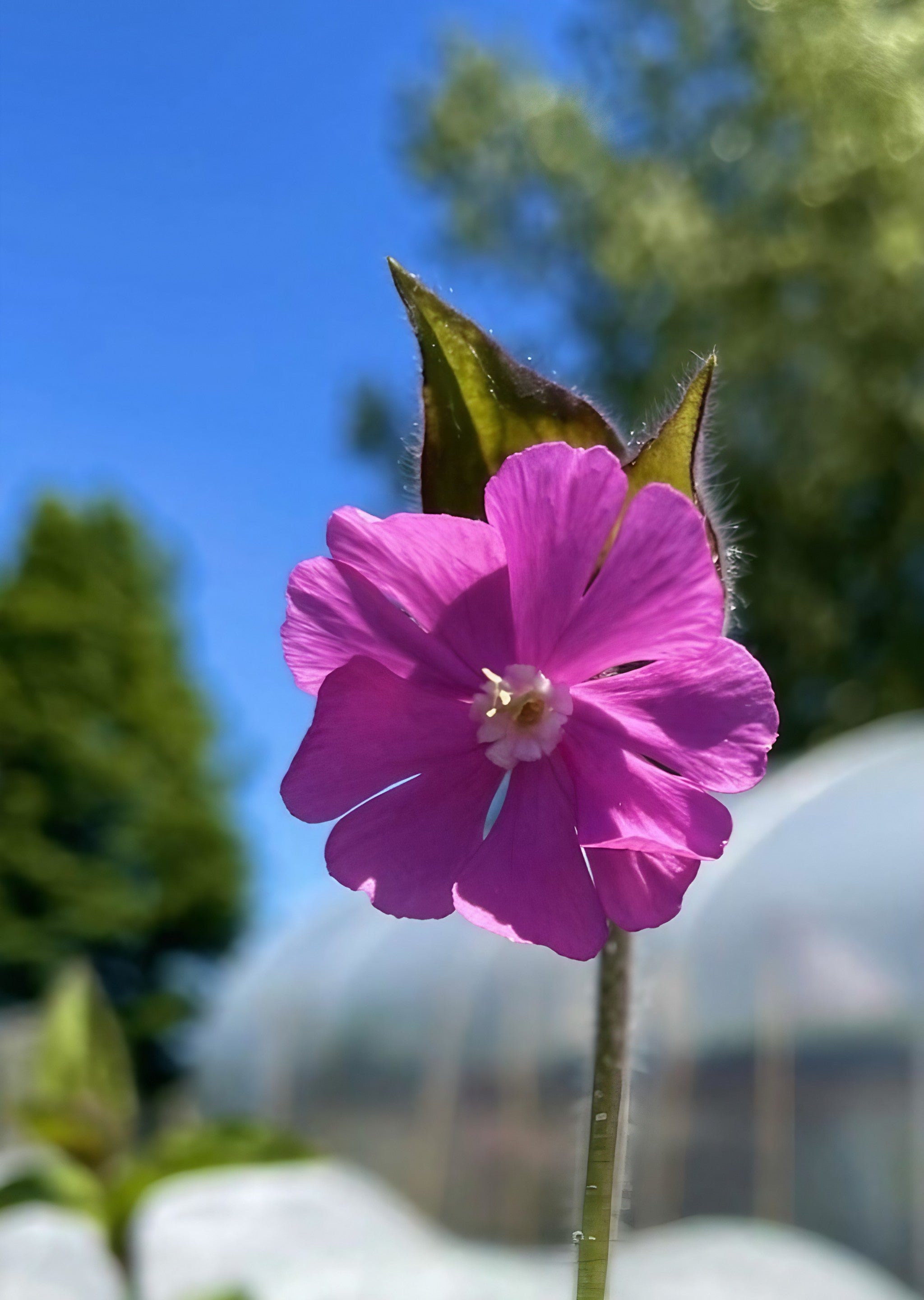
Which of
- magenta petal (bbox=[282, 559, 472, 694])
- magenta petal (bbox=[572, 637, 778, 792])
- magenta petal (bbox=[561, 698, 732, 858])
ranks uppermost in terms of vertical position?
magenta petal (bbox=[282, 559, 472, 694])

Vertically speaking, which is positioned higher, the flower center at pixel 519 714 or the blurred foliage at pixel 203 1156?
the flower center at pixel 519 714

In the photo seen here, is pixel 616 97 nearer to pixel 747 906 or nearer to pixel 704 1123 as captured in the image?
pixel 747 906

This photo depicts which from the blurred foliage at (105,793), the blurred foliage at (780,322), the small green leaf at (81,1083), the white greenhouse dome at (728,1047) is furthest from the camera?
the blurred foliage at (105,793)

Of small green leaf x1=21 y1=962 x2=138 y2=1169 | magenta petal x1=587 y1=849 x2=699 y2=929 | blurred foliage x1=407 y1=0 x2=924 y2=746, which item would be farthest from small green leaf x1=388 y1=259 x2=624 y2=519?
blurred foliage x1=407 y1=0 x2=924 y2=746

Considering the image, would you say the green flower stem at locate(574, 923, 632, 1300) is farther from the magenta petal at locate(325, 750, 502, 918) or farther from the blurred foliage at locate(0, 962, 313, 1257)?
the blurred foliage at locate(0, 962, 313, 1257)

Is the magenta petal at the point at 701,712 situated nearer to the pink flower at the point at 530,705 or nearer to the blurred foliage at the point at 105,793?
the pink flower at the point at 530,705

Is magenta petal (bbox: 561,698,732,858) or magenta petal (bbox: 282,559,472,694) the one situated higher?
magenta petal (bbox: 282,559,472,694)

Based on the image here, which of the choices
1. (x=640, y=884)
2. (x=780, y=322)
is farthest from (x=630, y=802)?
(x=780, y=322)

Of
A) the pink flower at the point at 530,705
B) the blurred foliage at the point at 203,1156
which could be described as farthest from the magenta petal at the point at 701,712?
the blurred foliage at the point at 203,1156
